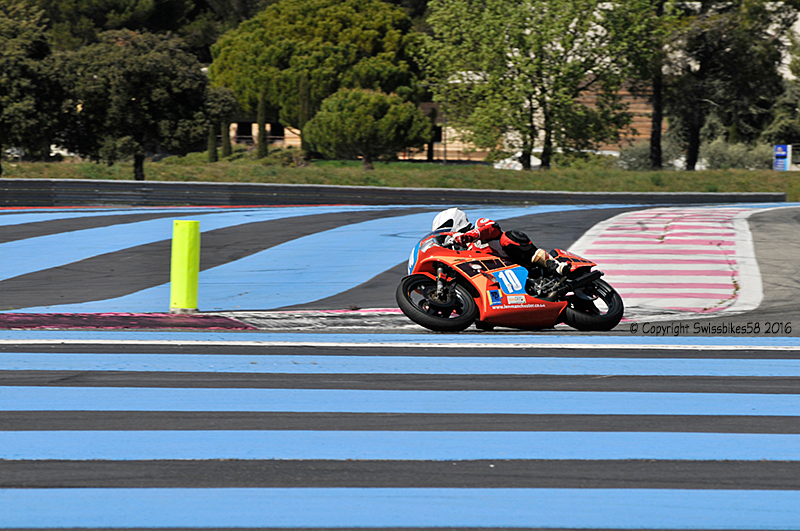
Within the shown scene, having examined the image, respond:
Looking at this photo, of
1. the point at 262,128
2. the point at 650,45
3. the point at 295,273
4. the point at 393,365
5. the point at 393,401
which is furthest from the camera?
the point at 262,128

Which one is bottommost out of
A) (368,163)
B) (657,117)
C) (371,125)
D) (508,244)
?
(508,244)

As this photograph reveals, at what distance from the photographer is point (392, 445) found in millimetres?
4926

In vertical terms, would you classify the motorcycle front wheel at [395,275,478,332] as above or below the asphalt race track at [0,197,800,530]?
above

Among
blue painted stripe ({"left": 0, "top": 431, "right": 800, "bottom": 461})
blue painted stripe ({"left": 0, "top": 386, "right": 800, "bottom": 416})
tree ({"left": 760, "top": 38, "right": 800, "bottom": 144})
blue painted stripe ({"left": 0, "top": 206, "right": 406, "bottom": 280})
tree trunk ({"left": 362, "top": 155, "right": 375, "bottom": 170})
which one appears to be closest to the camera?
blue painted stripe ({"left": 0, "top": 431, "right": 800, "bottom": 461})

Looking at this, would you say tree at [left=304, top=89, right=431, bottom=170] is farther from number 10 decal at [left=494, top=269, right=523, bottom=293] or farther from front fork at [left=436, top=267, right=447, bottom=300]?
number 10 decal at [left=494, top=269, right=523, bottom=293]

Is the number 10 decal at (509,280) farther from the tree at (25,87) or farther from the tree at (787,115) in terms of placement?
the tree at (787,115)

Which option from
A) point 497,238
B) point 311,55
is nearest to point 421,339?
point 497,238

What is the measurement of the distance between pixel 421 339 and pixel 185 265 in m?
2.67

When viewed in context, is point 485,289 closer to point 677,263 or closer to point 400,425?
point 400,425

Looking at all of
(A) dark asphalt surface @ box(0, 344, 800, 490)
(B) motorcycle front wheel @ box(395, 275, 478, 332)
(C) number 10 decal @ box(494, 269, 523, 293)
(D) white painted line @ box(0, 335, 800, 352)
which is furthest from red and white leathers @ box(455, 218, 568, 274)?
(A) dark asphalt surface @ box(0, 344, 800, 490)

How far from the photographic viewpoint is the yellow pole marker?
923 centimetres

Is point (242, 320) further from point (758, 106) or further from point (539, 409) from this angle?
point (758, 106)

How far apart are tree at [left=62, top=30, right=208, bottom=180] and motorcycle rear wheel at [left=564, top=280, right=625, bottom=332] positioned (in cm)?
3074

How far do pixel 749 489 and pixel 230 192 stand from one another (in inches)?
911
